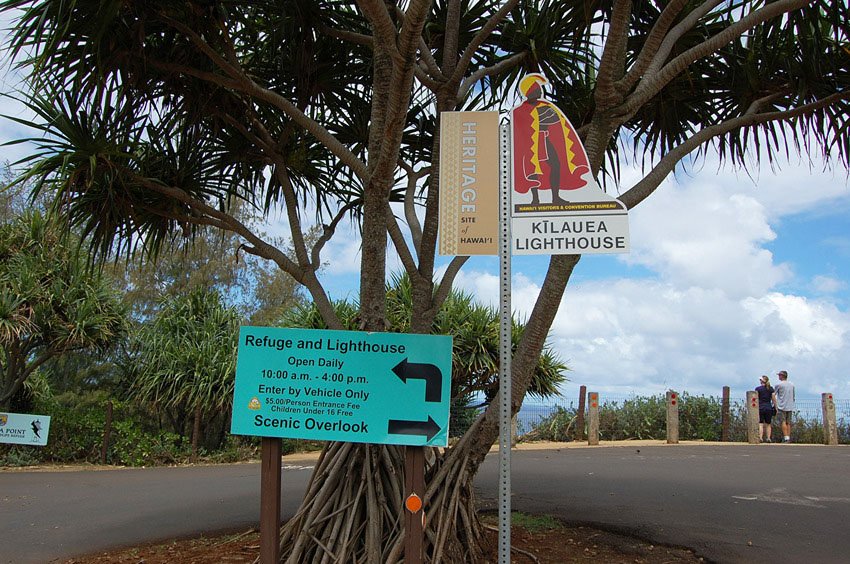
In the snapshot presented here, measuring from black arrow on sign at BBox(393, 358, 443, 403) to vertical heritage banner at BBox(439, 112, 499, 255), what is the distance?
72 cm

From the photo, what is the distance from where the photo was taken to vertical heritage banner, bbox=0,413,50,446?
13586 mm

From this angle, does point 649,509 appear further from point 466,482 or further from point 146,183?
point 146,183

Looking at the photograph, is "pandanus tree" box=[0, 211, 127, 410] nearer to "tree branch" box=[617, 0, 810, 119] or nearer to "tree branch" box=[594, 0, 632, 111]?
"tree branch" box=[594, 0, 632, 111]

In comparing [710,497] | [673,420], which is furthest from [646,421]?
[710,497]

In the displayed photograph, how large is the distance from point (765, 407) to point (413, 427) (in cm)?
1409

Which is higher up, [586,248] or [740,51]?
[740,51]

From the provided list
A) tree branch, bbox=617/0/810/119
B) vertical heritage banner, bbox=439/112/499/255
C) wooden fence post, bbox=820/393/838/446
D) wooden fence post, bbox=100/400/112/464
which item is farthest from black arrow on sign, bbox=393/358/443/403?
wooden fence post, bbox=820/393/838/446

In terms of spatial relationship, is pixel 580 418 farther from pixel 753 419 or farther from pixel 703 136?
pixel 703 136

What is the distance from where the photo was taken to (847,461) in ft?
37.1

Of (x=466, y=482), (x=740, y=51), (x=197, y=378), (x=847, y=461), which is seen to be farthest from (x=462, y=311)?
(x=466, y=482)

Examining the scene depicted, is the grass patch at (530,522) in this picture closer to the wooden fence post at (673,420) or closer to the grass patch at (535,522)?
the grass patch at (535,522)

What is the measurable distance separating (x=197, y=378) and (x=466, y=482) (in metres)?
11.1

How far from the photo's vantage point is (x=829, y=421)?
15.7 metres

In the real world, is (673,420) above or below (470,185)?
below
